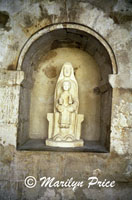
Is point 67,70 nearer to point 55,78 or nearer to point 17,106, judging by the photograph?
point 55,78

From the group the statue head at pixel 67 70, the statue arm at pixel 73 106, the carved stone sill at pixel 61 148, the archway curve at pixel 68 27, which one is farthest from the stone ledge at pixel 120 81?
the carved stone sill at pixel 61 148

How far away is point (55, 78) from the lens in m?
5.73

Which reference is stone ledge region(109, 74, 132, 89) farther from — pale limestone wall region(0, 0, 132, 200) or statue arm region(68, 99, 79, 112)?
statue arm region(68, 99, 79, 112)

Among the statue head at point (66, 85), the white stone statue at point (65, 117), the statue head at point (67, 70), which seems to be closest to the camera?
the white stone statue at point (65, 117)

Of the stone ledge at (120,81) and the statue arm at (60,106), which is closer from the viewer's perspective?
the stone ledge at (120,81)

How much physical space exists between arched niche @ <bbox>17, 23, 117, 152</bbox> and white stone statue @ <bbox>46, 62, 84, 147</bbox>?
0.33 meters

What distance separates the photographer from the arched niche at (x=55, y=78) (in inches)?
185

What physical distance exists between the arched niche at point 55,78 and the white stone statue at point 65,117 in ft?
1.09

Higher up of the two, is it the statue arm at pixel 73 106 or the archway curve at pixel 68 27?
the archway curve at pixel 68 27

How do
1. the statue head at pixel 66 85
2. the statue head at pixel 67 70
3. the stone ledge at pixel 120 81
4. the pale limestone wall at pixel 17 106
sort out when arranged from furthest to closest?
1. the statue head at pixel 67 70
2. the statue head at pixel 66 85
3. the stone ledge at pixel 120 81
4. the pale limestone wall at pixel 17 106

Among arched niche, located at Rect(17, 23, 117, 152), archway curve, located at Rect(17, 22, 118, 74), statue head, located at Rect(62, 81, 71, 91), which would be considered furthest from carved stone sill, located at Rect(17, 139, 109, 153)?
archway curve, located at Rect(17, 22, 118, 74)

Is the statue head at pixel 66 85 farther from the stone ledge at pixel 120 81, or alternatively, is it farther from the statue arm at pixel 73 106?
the stone ledge at pixel 120 81

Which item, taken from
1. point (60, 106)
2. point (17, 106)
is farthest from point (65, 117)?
point (17, 106)

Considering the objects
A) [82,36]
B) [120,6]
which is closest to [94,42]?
[82,36]
